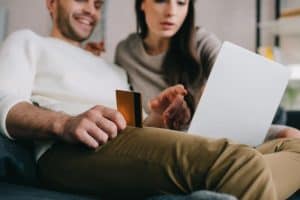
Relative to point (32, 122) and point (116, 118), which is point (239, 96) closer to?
point (116, 118)

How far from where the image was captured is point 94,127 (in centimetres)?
71

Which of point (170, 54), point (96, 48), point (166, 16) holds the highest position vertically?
point (166, 16)

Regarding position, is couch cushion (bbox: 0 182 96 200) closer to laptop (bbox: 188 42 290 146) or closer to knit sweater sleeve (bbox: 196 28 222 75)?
laptop (bbox: 188 42 290 146)

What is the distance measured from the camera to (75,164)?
0.73 m

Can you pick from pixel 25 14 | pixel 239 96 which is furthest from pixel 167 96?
pixel 25 14

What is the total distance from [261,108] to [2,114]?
0.53 m

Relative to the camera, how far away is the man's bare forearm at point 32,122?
2.56ft

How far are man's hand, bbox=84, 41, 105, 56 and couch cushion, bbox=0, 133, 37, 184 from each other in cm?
95

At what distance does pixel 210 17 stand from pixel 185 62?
38.0 inches

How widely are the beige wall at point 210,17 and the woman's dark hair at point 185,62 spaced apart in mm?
865

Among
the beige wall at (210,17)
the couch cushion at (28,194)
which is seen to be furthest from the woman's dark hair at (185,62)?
the beige wall at (210,17)

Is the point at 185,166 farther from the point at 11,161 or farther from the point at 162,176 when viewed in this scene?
the point at 11,161

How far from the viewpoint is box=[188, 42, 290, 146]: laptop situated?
91 cm

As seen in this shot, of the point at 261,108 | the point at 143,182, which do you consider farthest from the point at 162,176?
the point at 261,108
